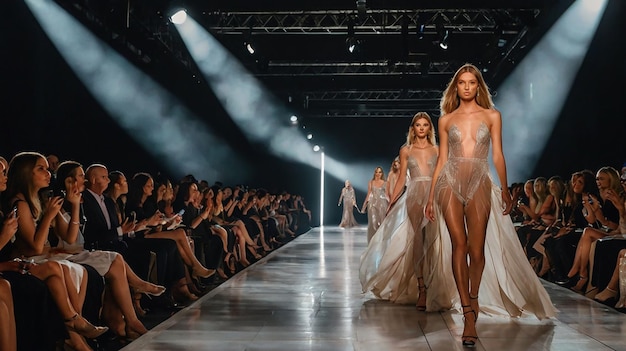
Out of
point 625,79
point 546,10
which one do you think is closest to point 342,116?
point 546,10

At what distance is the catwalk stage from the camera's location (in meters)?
3.42

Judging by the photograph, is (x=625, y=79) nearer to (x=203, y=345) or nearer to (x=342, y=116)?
(x=203, y=345)

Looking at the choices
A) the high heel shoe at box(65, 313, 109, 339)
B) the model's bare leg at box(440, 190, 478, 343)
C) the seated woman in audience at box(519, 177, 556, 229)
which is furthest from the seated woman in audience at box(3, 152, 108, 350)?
the seated woman in audience at box(519, 177, 556, 229)

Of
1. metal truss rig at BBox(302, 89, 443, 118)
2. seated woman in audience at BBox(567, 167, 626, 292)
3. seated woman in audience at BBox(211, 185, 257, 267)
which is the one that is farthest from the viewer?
metal truss rig at BBox(302, 89, 443, 118)

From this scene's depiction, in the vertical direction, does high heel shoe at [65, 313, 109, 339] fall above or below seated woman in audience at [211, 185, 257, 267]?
below

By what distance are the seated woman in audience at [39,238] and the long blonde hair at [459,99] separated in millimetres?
2166

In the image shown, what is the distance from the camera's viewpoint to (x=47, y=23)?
7.83m

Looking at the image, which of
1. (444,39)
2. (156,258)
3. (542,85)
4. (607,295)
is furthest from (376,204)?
(156,258)

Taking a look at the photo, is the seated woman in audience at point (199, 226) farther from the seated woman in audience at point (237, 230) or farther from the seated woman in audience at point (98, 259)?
the seated woman in audience at point (98, 259)

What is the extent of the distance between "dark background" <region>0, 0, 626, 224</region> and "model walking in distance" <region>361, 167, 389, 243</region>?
2715 mm

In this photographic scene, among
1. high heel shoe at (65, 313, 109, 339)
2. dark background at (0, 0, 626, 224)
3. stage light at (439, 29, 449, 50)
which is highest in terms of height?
stage light at (439, 29, 449, 50)

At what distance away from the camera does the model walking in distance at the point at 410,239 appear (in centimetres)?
492

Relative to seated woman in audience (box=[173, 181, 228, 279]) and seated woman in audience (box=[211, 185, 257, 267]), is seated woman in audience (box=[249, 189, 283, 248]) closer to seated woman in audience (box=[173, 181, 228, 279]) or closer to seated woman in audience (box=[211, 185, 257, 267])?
seated woman in audience (box=[211, 185, 257, 267])

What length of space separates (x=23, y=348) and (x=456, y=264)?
2.15m
